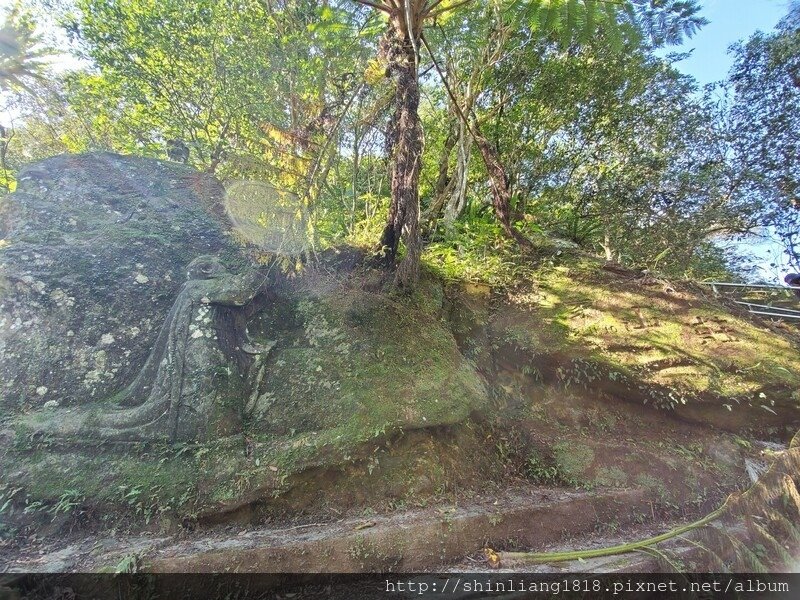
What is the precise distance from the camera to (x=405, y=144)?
3986 millimetres

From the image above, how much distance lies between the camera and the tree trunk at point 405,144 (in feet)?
12.8

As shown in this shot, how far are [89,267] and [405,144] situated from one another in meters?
3.51

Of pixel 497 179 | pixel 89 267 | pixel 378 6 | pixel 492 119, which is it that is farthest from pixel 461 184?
pixel 89 267

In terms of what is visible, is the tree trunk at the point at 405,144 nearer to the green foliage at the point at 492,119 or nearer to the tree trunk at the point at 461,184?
the green foliage at the point at 492,119

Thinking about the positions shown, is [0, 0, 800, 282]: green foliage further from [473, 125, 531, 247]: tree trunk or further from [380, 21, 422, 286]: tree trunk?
[380, 21, 422, 286]: tree trunk

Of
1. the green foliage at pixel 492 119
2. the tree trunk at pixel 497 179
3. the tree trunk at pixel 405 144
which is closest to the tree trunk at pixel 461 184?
the green foliage at pixel 492 119

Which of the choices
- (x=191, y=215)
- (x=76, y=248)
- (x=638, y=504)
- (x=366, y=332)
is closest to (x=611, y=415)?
(x=638, y=504)

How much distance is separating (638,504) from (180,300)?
5.20 m

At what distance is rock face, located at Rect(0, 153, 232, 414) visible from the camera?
124 inches

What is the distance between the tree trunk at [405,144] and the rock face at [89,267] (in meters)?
2.34

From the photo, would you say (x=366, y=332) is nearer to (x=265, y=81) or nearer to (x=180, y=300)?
(x=180, y=300)

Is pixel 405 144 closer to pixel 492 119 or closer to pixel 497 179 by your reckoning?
pixel 497 179

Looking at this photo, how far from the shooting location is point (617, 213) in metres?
7.84

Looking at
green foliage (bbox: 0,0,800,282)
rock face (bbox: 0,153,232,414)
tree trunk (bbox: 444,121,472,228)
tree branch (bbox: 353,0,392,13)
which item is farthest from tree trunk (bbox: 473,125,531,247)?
rock face (bbox: 0,153,232,414)
